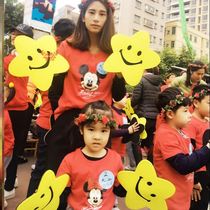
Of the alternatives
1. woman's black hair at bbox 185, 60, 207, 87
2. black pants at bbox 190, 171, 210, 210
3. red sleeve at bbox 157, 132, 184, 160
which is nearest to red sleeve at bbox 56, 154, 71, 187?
red sleeve at bbox 157, 132, 184, 160

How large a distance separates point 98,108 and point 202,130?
86 centimetres

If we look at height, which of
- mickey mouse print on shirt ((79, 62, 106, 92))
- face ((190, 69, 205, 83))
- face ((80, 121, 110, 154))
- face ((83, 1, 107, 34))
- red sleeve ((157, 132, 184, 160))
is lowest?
red sleeve ((157, 132, 184, 160))

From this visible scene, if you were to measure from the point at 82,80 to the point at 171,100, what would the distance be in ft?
1.82

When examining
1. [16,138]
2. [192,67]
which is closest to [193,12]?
[192,67]

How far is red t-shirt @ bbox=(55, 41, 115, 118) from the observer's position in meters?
1.43

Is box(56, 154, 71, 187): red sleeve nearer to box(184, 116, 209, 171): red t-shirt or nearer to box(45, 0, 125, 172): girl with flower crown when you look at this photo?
box(45, 0, 125, 172): girl with flower crown

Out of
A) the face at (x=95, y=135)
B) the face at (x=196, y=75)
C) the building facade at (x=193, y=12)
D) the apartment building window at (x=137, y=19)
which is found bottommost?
the face at (x=95, y=135)

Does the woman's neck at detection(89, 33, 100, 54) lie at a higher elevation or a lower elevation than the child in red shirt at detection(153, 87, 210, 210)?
higher

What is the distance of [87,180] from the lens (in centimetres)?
139

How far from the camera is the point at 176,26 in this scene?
6.09 ft

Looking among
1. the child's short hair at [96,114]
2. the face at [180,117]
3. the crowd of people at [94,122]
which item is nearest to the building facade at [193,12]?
the crowd of people at [94,122]

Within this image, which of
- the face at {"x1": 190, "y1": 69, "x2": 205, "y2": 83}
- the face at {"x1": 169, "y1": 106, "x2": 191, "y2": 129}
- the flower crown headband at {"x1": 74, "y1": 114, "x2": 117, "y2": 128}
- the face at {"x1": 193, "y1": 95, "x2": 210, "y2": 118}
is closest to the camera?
the flower crown headband at {"x1": 74, "y1": 114, "x2": 117, "y2": 128}

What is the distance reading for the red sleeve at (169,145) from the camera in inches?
64.8

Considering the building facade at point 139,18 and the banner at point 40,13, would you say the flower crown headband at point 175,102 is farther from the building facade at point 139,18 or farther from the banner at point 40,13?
the banner at point 40,13
